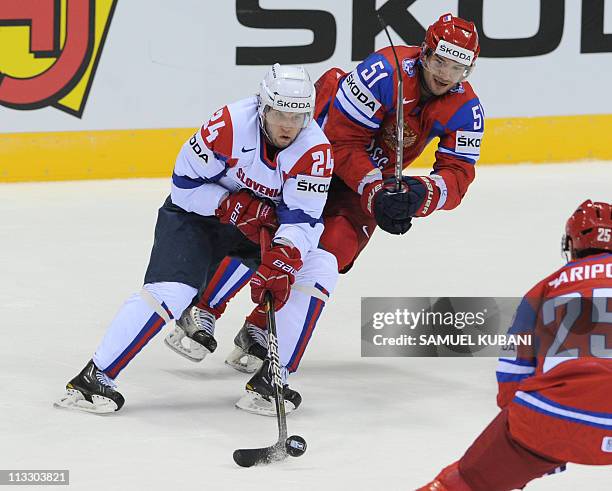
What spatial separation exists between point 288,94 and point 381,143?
0.76m

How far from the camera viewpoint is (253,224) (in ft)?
13.4

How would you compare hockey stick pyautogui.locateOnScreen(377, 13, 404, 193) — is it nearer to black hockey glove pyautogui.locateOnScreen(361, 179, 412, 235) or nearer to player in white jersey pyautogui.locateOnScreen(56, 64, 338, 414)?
black hockey glove pyautogui.locateOnScreen(361, 179, 412, 235)

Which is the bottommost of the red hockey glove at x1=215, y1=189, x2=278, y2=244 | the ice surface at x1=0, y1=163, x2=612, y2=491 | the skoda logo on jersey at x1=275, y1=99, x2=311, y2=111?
the ice surface at x1=0, y1=163, x2=612, y2=491

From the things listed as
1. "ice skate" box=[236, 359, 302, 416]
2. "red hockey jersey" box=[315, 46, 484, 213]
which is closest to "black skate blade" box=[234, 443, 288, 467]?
"ice skate" box=[236, 359, 302, 416]

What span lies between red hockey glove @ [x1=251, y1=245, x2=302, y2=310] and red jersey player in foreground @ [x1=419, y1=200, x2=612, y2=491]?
111 centimetres

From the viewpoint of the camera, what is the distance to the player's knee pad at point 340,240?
4410 millimetres

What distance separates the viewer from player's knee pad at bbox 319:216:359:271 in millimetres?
4410

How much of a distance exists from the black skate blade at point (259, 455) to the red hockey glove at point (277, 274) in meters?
0.46

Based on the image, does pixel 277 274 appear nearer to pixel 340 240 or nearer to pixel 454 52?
pixel 340 240

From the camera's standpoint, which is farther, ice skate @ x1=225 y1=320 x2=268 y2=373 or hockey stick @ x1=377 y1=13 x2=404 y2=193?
ice skate @ x1=225 y1=320 x2=268 y2=373

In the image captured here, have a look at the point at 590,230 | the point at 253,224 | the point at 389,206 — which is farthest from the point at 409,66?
the point at 590,230

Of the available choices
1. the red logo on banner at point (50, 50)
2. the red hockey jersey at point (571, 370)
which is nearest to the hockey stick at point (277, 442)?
the red hockey jersey at point (571, 370)
